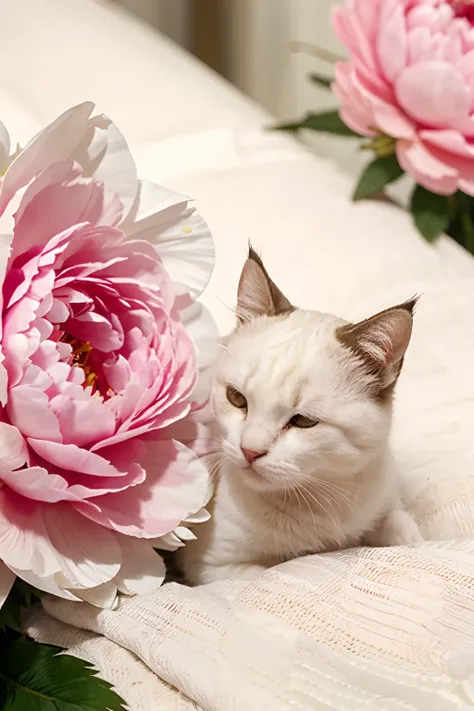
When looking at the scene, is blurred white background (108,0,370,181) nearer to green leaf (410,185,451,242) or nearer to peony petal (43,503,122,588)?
green leaf (410,185,451,242)

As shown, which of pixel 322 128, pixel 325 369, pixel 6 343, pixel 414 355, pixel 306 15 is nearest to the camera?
pixel 6 343

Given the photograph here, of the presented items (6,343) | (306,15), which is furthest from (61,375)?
(306,15)

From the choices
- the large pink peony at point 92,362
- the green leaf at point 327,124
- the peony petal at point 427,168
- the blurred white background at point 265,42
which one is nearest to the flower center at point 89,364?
the large pink peony at point 92,362

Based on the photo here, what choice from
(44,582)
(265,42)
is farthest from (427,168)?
(265,42)

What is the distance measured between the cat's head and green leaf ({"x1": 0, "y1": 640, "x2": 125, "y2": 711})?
0.18 m

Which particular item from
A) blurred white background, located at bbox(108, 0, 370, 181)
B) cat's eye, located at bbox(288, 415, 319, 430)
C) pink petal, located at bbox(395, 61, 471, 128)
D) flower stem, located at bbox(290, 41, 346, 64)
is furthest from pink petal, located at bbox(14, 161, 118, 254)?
blurred white background, located at bbox(108, 0, 370, 181)

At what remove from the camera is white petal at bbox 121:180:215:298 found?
50cm

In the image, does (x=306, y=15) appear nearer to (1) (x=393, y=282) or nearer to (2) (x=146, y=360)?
(1) (x=393, y=282)

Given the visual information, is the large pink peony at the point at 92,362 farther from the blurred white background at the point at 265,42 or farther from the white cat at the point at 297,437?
the blurred white background at the point at 265,42

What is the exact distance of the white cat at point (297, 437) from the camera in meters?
0.55

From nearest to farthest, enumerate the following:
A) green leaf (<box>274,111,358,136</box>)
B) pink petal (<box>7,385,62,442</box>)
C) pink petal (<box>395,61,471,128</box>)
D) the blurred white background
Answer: pink petal (<box>7,385,62,442</box>)
pink petal (<box>395,61,471,128</box>)
green leaf (<box>274,111,358,136</box>)
the blurred white background

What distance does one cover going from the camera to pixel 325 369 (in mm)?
556

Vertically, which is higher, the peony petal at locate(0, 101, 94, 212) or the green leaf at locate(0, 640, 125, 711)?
the peony petal at locate(0, 101, 94, 212)

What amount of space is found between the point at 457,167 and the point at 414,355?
24cm
